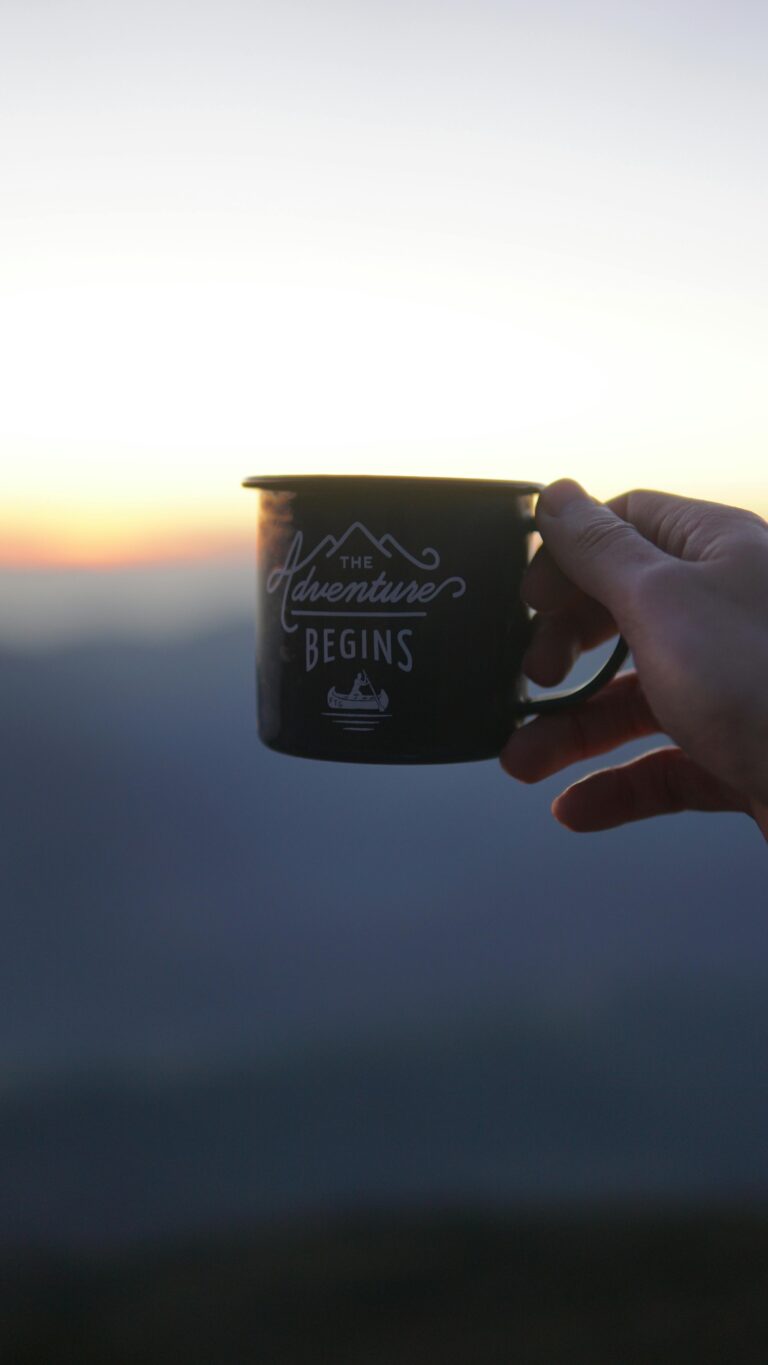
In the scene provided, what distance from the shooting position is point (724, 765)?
1087mm

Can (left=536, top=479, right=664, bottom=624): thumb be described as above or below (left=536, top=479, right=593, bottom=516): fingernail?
below

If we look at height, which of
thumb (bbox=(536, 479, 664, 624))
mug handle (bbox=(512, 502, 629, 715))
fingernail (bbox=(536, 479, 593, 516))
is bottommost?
mug handle (bbox=(512, 502, 629, 715))

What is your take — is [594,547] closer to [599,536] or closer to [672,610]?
[599,536]

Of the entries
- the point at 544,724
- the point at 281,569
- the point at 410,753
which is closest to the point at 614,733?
the point at 544,724

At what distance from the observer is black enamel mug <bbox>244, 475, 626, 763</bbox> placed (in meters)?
1.01

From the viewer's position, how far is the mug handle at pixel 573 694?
1.13m

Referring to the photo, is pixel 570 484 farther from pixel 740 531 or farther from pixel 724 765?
pixel 724 765

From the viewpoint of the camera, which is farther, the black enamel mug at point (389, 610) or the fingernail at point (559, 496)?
the fingernail at point (559, 496)

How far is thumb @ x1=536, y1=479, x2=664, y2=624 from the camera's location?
1.08 m

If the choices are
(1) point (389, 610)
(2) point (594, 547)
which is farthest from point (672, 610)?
(1) point (389, 610)

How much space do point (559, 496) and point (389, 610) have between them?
28cm

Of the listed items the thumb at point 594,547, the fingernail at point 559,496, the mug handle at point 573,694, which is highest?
the fingernail at point 559,496

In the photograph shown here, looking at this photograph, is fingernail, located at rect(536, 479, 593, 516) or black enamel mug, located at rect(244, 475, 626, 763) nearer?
black enamel mug, located at rect(244, 475, 626, 763)

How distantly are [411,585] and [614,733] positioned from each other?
58 cm
